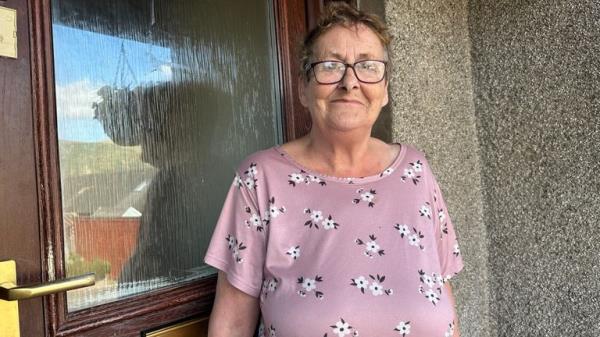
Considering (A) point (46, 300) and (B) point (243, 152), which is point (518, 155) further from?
(A) point (46, 300)

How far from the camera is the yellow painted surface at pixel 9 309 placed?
2.99 feet

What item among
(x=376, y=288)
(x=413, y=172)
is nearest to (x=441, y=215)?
(x=413, y=172)

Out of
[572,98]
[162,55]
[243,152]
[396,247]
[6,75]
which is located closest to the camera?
[6,75]

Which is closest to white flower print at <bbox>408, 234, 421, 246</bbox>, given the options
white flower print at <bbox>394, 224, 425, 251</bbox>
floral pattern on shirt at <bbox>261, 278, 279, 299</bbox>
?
white flower print at <bbox>394, 224, 425, 251</bbox>

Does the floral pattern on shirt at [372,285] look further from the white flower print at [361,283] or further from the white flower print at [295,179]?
the white flower print at [295,179]

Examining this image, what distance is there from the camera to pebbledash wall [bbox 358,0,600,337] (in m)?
1.65

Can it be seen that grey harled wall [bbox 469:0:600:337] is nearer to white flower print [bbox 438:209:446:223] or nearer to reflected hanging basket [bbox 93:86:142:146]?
white flower print [bbox 438:209:446:223]

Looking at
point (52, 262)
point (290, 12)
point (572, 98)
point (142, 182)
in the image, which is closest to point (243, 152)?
point (142, 182)

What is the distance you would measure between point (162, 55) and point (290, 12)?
1.68ft

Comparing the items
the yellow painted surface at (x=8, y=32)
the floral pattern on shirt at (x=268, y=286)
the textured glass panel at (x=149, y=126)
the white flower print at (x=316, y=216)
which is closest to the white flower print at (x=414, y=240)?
the white flower print at (x=316, y=216)

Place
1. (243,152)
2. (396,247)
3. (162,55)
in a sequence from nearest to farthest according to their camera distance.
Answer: (396,247) → (162,55) → (243,152)

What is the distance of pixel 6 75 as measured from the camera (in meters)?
0.95

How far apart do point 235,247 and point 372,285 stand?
1.12ft

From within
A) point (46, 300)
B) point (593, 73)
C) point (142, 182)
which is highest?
point (593, 73)
